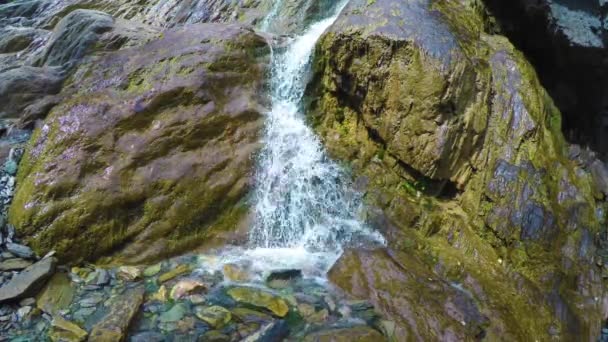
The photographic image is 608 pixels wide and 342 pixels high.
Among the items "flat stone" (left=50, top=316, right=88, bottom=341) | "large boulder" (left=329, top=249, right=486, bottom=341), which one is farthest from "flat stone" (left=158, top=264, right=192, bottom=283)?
"large boulder" (left=329, top=249, right=486, bottom=341)

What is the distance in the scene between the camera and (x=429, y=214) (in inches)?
272

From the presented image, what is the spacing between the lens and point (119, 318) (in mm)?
4879

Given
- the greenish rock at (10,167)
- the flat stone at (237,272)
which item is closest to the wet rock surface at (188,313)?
the flat stone at (237,272)

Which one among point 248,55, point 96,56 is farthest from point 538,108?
point 96,56

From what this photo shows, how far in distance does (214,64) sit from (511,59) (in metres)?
5.13

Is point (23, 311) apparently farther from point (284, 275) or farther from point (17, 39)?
point (17, 39)

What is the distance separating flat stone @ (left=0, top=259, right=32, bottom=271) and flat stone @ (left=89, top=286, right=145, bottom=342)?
50.6 inches

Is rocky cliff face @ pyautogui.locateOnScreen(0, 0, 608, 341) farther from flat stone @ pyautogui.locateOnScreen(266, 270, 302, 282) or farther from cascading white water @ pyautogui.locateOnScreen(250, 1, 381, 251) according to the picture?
cascading white water @ pyautogui.locateOnScreen(250, 1, 381, 251)

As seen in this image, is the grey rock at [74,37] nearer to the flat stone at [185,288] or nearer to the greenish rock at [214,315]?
the flat stone at [185,288]

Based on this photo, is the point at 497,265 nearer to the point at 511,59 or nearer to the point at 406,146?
the point at 406,146

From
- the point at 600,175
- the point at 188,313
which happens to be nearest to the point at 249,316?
the point at 188,313

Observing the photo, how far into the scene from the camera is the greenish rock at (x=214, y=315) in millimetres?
4982

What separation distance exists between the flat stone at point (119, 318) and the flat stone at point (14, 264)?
1.28 metres

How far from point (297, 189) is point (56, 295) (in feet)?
12.0
